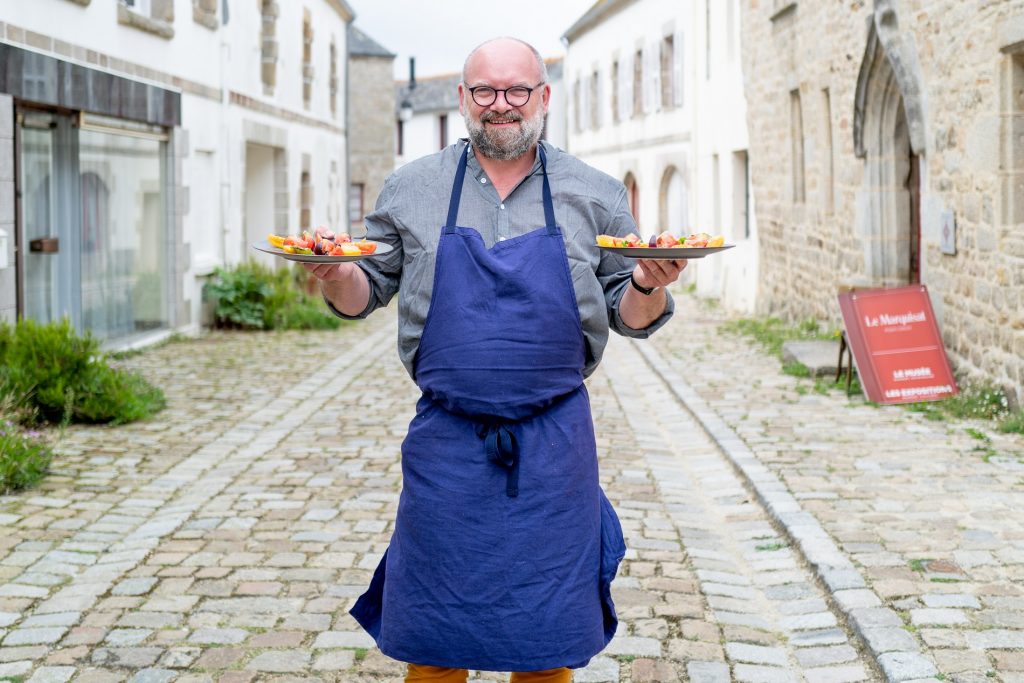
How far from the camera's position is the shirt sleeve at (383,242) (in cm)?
318

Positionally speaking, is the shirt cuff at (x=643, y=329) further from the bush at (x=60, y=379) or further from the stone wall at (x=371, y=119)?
the stone wall at (x=371, y=119)

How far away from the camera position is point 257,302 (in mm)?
16328

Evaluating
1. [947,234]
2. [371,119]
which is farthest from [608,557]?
[371,119]

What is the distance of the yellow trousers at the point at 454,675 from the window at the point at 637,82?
2531cm

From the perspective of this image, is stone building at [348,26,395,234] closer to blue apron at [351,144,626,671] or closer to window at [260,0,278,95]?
window at [260,0,278,95]

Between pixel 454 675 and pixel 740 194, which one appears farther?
pixel 740 194

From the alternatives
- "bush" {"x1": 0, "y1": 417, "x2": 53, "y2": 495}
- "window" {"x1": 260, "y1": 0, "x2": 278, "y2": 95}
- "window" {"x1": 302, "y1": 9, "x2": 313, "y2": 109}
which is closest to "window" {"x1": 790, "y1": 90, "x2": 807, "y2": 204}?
"window" {"x1": 260, "y1": 0, "x2": 278, "y2": 95}

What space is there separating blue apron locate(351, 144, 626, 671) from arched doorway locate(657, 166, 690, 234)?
21.5 m

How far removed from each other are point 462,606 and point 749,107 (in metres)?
16.0

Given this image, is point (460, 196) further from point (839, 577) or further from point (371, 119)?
point (371, 119)

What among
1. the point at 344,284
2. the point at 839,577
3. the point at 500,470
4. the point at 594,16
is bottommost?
the point at 839,577

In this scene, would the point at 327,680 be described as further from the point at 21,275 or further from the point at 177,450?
the point at 21,275

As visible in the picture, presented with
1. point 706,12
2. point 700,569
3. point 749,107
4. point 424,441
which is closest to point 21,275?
point 700,569

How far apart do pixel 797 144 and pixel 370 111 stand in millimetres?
25417
